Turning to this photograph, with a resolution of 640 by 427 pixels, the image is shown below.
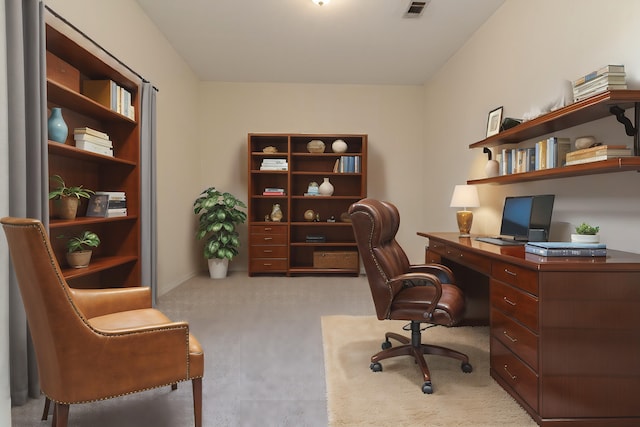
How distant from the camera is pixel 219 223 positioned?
5.00 m

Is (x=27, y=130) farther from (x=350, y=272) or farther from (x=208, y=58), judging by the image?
(x=350, y=272)

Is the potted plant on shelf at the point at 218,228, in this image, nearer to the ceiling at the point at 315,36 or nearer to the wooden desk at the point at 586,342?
the ceiling at the point at 315,36

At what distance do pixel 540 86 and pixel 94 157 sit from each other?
3.38m

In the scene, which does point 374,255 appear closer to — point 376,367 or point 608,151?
point 376,367

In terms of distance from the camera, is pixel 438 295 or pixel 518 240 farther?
pixel 518 240

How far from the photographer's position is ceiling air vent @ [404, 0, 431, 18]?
342 centimetres

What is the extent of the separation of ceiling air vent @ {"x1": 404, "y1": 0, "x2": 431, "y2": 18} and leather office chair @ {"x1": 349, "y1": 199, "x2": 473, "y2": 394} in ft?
7.13

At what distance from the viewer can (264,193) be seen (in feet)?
17.7

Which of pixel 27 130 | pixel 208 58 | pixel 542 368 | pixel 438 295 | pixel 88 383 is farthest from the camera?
pixel 208 58

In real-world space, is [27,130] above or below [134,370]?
above

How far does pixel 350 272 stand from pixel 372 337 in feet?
A: 7.82

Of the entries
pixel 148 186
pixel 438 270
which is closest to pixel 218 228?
pixel 148 186

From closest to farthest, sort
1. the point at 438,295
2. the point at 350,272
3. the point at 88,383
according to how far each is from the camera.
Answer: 1. the point at 88,383
2. the point at 438,295
3. the point at 350,272

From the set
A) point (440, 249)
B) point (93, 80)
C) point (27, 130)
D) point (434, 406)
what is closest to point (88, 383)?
point (27, 130)
